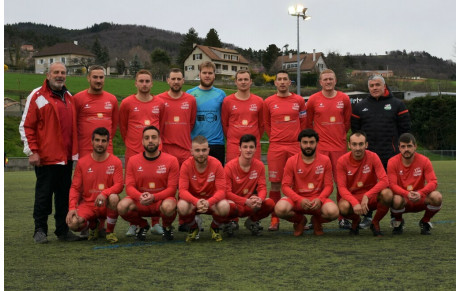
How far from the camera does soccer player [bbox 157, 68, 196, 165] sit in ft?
23.0

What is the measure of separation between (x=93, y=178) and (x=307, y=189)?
219 cm

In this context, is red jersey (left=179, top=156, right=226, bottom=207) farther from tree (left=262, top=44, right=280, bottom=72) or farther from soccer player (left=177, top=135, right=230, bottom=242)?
tree (left=262, top=44, right=280, bottom=72)

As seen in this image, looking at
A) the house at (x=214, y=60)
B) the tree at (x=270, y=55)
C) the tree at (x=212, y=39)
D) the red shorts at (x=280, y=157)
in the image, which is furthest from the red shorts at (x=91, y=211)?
the tree at (x=212, y=39)

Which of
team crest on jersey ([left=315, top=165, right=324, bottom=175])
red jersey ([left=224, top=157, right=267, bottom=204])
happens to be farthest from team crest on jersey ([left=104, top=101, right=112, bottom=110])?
team crest on jersey ([left=315, top=165, right=324, bottom=175])

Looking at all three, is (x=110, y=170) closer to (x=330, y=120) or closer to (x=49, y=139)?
(x=49, y=139)

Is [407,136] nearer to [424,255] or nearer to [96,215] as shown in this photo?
[424,255]

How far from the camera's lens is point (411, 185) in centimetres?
636

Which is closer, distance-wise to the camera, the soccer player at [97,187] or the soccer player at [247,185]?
the soccer player at [97,187]

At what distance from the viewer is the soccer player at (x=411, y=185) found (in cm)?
621

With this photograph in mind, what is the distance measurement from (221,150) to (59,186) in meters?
1.95

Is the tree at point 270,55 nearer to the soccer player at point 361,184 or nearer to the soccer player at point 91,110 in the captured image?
the soccer player at point 91,110

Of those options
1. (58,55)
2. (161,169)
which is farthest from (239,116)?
(58,55)

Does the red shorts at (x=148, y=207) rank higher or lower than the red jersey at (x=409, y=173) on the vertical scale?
lower

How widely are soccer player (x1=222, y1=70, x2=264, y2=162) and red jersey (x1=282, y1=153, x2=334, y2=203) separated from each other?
2.39ft
